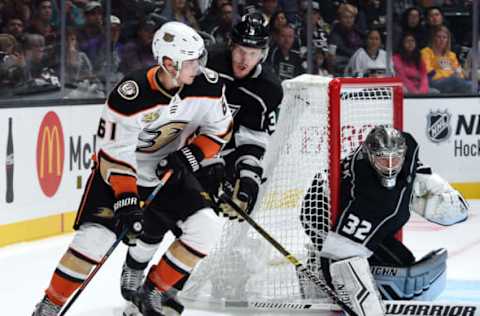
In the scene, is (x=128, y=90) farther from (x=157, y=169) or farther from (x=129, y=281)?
(x=129, y=281)

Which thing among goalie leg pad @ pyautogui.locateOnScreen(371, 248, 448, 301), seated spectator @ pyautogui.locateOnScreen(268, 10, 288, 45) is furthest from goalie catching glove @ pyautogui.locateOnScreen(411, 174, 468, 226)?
seated spectator @ pyautogui.locateOnScreen(268, 10, 288, 45)

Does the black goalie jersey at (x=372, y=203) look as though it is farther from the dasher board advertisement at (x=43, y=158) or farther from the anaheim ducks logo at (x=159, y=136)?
the dasher board advertisement at (x=43, y=158)

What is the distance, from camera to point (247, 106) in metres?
4.36

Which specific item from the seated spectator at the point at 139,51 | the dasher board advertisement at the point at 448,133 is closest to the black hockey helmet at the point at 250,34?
the seated spectator at the point at 139,51

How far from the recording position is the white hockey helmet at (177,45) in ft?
12.0

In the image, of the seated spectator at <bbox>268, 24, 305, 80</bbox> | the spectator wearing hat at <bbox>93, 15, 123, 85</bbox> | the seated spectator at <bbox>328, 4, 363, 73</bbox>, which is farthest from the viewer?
the seated spectator at <bbox>328, 4, 363, 73</bbox>

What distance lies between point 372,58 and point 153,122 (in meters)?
4.90

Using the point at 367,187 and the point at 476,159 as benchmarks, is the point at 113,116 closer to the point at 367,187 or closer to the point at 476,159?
the point at 367,187

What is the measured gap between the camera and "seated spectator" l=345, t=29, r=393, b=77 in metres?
8.52

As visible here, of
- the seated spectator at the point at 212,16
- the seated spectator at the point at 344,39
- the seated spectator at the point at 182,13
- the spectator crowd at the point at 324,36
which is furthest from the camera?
the seated spectator at the point at 344,39

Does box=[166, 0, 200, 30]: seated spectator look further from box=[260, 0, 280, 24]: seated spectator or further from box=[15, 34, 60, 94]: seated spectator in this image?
box=[15, 34, 60, 94]: seated spectator

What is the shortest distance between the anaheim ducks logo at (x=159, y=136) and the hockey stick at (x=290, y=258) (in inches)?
11.0

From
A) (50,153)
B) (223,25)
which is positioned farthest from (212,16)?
(50,153)

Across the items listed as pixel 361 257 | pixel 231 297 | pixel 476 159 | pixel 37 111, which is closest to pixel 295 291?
pixel 231 297
